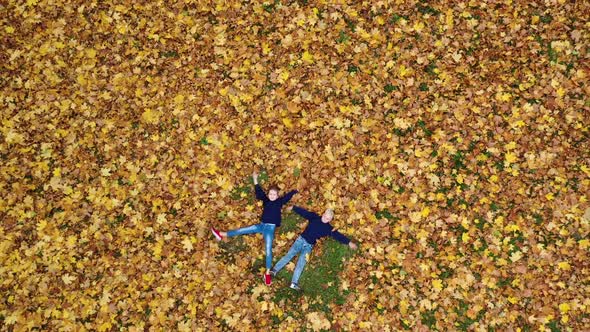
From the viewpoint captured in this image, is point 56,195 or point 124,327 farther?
point 56,195

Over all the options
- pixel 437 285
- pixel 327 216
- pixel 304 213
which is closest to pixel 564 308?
pixel 437 285

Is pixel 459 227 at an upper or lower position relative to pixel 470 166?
lower

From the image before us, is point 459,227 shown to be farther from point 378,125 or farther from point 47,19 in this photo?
point 47,19

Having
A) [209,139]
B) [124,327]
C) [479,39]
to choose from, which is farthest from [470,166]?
[124,327]

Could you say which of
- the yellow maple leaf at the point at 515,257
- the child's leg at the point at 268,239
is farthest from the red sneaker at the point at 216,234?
the yellow maple leaf at the point at 515,257

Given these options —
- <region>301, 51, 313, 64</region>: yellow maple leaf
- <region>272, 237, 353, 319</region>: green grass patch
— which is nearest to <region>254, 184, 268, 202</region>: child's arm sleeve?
<region>272, 237, 353, 319</region>: green grass patch

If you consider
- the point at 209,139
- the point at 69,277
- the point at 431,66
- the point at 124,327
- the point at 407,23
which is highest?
the point at 407,23

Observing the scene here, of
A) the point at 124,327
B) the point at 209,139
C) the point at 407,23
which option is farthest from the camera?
the point at 407,23
